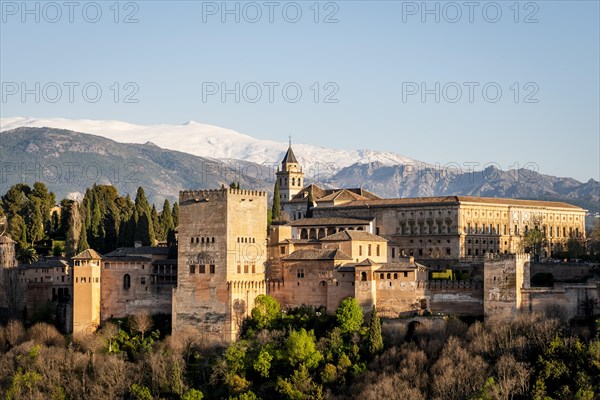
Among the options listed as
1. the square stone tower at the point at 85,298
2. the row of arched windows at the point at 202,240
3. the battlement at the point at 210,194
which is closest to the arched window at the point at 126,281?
the square stone tower at the point at 85,298

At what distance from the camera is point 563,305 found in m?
61.2

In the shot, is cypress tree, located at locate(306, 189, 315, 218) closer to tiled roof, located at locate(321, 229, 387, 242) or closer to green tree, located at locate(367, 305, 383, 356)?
tiled roof, located at locate(321, 229, 387, 242)

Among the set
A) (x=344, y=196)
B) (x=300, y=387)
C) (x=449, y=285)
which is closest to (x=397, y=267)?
(x=449, y=285)

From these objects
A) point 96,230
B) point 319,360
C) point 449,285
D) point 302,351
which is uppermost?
point 96,230

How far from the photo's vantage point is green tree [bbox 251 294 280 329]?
6475 centimetres

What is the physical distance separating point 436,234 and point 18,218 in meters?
31.2

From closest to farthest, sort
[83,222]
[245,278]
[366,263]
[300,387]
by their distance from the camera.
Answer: [300,387], [366,263], [245,278], [83,222]

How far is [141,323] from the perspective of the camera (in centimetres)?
6656

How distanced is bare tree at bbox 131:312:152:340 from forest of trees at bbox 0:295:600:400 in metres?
0.08

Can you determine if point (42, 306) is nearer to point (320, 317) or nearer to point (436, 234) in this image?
point (320, 317)

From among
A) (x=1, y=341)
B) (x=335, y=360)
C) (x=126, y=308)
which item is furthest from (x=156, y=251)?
(x=335, y=360)

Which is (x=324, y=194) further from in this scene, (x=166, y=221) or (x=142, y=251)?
(x=142, y=251)

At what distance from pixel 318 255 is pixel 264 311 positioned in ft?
14.8

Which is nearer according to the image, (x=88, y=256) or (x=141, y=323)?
(x=141, y=323)
